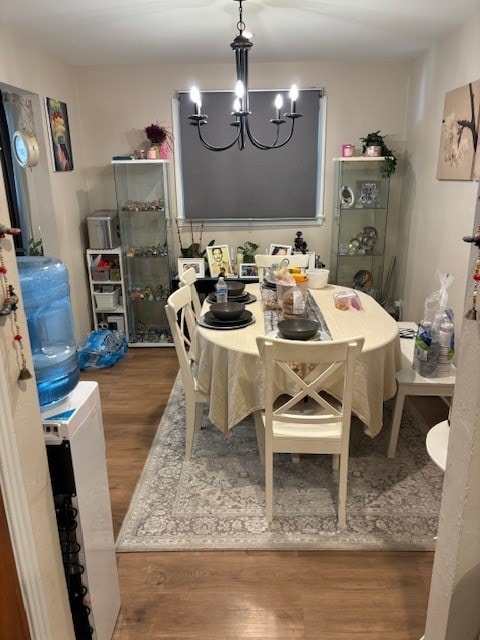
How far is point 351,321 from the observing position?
8.88 feet

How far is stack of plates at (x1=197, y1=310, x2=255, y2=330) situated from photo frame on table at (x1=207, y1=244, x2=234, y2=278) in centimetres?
→ 157

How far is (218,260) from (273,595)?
2.94 meters

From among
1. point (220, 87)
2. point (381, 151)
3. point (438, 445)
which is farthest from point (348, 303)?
point (220, 87)

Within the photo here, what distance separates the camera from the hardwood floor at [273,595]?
5.64 feet

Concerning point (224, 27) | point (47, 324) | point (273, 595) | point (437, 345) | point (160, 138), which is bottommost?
point (273, 595)

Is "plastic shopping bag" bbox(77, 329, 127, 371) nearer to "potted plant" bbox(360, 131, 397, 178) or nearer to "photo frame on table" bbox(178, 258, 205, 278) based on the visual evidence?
"photo frame on table" bbox(178, 258, 205, 278)

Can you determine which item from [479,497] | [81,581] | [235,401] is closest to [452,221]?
[235,401]

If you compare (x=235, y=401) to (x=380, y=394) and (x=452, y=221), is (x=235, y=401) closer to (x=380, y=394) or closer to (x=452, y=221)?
(x=380, y=394)

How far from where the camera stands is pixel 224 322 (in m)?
2.63

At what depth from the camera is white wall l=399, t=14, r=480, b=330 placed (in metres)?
3.00

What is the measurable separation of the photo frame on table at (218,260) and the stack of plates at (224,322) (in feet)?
5.15

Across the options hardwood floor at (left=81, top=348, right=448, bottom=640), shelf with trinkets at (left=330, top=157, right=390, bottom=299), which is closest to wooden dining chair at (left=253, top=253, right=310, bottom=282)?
shelf with trinkets at (left=330, top=157, right=390, bottom=299)

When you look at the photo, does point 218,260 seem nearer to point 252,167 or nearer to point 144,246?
point 144,246

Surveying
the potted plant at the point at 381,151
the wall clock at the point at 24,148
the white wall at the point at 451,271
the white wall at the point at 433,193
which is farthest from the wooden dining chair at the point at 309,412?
the potted plant at the point at 381,151
